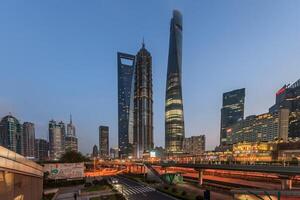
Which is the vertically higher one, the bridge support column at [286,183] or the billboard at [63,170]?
the bridge support column at [286,183]

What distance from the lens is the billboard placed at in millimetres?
55812

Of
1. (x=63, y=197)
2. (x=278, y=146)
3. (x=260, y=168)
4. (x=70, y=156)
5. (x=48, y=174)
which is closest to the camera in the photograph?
(x=260, y=168)

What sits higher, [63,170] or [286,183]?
[286,183]

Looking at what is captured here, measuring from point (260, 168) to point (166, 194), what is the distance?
64.9ft

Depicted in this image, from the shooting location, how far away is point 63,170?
57344 millimetres

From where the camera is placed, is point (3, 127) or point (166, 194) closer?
point (166, 194)

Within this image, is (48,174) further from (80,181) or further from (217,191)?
(217,191)

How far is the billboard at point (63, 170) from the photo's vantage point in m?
55.8

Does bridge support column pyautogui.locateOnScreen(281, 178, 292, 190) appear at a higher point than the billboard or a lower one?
higher

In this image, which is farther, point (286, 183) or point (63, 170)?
point (63, 170)

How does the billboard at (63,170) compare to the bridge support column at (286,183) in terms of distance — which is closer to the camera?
the bridge support column at (286,183)

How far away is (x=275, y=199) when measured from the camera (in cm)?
2659

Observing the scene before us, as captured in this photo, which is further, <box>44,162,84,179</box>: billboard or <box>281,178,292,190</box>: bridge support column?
<box>44,162,84,179</box>: billboard

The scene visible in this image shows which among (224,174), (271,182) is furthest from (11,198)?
(224,174)
